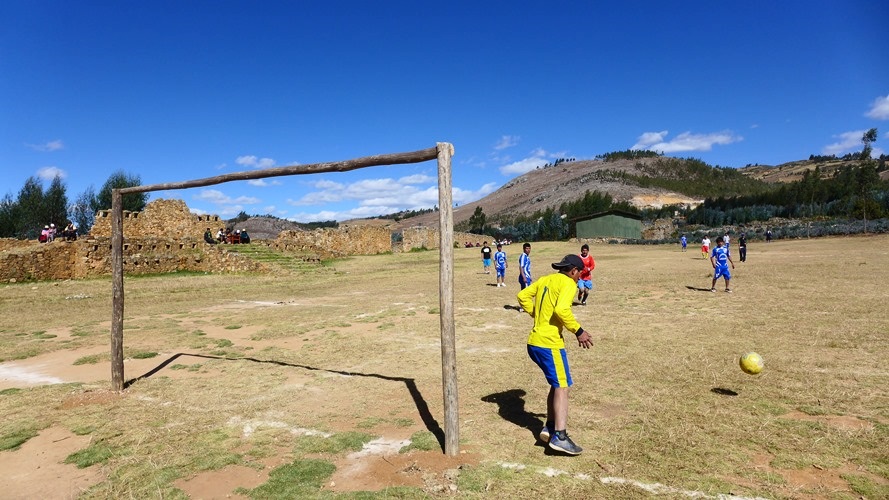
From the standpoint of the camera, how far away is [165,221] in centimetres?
3278

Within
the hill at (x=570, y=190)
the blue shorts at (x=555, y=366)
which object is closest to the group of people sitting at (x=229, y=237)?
the blue shorts at (x=555, y=366)

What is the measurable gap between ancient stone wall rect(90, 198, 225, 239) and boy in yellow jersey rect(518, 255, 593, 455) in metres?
31.7

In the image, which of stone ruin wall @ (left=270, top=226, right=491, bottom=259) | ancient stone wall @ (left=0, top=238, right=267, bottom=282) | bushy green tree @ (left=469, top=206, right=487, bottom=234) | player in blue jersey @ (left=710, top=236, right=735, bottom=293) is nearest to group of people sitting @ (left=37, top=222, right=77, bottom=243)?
Answer: ancient stone wall @ (left=0, top=238, right=267, bottom=282)

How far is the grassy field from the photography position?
4254 mm

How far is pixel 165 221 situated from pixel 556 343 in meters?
34.3

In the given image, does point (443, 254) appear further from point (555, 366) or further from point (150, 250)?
point (150, 250)

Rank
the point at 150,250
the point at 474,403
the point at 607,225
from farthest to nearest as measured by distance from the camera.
A: the point at 607,225 < the point at 150,250 < the point at 474,403

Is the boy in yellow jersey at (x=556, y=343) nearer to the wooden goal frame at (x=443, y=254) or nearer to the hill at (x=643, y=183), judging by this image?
the wooden goal frame at (x=443, y=254)

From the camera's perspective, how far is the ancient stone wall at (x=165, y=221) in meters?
32.0

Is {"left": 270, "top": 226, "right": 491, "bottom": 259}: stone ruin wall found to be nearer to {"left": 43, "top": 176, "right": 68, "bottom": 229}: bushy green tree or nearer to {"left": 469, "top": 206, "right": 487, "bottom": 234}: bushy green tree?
{"left": 469, "top": 206, "right": 487, "bottom": 234}: bushy green tree

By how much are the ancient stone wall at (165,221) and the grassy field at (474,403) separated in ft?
68.5

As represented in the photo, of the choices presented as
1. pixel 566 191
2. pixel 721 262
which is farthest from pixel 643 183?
pixel 721 262

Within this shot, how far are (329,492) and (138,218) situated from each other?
3406 centimetres

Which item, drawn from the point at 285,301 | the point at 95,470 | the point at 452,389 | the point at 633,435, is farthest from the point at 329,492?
the point at 285,301
